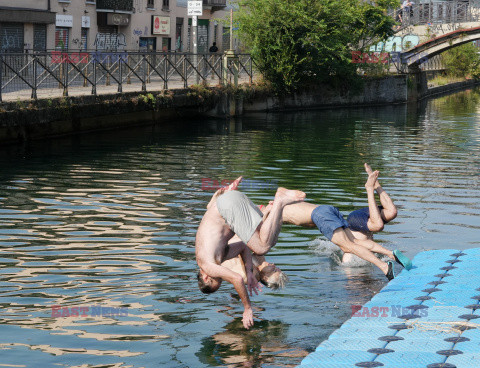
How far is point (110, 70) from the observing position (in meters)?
26.0

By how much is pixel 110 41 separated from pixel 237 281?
3875 cm

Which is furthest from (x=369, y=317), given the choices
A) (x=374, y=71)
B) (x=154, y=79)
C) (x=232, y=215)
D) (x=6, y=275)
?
(x=374, y=71)

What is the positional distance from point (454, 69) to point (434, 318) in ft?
196

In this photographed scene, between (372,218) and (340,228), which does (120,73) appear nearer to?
(372,218)

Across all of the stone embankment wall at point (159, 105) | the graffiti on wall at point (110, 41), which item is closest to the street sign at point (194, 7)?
the stone embankment wall at point (159, 105)

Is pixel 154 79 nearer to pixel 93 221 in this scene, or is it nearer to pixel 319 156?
pixel 319 156

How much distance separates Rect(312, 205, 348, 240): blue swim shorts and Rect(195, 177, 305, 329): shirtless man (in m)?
1.33

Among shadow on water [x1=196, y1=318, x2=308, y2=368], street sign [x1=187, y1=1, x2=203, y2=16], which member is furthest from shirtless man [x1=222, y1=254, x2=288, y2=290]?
street sign [x1=187, y1=1, x2=203, y2=16]

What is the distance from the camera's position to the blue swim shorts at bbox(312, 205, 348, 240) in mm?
9523

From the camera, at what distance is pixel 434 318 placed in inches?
301

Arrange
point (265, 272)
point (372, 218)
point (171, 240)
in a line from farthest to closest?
point (171, 240) < point (372, 218) < point (265, 272)

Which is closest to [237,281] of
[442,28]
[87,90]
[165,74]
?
[87,90]

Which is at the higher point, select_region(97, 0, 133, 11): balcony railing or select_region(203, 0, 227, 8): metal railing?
select_region(203, 0, 227, 8): metal railing

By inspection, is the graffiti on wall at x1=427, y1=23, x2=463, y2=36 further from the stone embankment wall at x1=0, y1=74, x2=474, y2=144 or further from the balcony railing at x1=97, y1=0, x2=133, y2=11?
the balcony railing at x1=97, y1=0, x2=133, y2=11
